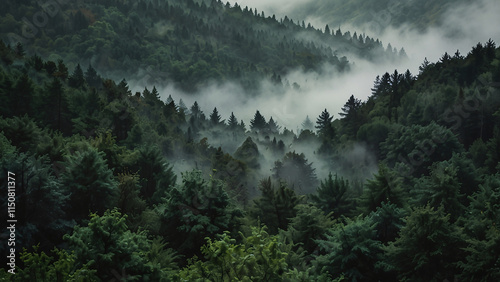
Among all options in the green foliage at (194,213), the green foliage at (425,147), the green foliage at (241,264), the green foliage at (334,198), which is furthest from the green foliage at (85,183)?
the green foliage at (425,147)

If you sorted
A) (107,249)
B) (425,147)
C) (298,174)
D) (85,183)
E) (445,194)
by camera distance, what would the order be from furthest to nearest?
(298,174), (425,147), (445,194), (85,183), (107,249)

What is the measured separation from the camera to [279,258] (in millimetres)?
17328

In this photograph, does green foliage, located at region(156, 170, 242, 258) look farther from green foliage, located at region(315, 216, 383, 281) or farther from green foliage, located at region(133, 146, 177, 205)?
green foliage, located at region(133, 146, 177, 205)

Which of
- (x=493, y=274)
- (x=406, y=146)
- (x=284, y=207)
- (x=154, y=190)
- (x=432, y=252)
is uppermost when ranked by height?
(x=406, y=146)

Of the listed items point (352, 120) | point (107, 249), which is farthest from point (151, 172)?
point (352, 120)

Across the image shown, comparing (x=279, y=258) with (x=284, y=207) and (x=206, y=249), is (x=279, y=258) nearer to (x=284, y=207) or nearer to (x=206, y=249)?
(x=206, y=249)

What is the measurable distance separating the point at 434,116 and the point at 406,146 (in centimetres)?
1582

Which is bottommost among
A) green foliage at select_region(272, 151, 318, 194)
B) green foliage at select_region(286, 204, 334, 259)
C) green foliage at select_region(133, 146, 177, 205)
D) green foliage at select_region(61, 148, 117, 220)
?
green foliage at select_region(286, 204, 334, 259)

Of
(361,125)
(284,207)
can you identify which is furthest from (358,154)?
(284,207)

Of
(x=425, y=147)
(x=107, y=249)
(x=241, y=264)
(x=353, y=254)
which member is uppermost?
(x=425, y=147)

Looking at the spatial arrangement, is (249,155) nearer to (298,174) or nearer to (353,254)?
(298,174)

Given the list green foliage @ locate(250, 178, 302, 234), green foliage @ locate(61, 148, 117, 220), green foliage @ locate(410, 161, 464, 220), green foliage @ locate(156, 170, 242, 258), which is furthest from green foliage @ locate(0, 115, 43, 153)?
green foliage @ locate(410, 161, 464, 220)

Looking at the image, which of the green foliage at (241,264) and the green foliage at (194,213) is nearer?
the green foliage at (241,264)

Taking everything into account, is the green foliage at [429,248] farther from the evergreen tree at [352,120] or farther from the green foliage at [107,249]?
the evergreen tree at [352,120]
